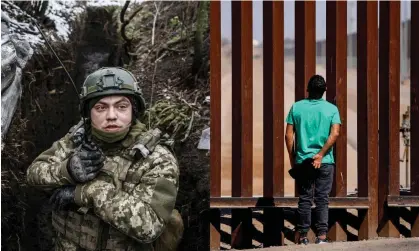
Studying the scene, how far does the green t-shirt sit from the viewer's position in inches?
247

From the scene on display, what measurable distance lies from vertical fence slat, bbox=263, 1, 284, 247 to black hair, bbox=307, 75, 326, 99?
463mm

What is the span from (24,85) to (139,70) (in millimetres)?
788

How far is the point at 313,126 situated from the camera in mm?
6289

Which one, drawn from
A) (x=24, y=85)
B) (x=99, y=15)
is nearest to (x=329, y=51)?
(x=99, y=15)

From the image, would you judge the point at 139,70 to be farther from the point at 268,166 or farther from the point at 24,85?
the point at 268,166

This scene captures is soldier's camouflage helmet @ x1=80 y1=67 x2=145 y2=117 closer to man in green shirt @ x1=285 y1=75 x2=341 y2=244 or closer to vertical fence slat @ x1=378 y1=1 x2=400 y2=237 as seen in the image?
man in green shirt @ x1=285 y1=75 x2=341 y2=244

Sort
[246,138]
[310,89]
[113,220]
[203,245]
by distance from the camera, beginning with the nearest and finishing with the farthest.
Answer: [113,220]
[203,245]
[310,89]
[246,138]

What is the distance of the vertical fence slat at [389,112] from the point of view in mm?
6914

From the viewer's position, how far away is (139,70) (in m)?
5.96

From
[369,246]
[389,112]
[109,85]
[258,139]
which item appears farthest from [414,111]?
[258,139]

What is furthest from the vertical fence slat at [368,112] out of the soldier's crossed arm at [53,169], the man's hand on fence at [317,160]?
the soldier's crossed arm at [53,169]

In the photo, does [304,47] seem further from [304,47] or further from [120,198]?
[120,198]

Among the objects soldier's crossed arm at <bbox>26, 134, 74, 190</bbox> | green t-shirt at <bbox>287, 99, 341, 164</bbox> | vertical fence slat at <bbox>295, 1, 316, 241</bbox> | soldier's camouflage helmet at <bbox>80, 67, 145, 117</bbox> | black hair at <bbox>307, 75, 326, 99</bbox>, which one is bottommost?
soldier's crossed arm at <bbox>26, 134, 74, 190</bbox>

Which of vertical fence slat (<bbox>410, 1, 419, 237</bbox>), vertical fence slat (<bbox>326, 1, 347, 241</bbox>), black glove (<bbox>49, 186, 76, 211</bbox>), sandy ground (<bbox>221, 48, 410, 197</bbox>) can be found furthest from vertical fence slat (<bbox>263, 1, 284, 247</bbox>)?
sandy ground (<bbox>221, 48, 410, 197</bbox>)
